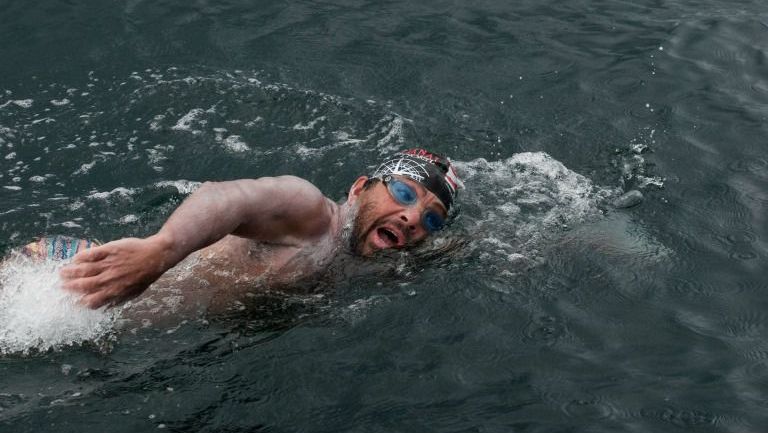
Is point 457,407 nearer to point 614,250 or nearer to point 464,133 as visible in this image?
point 614,250

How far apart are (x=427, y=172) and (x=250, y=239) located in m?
1.36

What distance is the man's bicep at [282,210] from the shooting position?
5781 millimetres

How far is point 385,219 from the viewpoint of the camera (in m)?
6.86

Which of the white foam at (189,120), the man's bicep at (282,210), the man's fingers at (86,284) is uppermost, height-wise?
the man's fingers at (86,284)

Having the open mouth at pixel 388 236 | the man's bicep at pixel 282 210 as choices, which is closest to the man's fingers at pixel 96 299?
the man's bicep at pixel 282 210

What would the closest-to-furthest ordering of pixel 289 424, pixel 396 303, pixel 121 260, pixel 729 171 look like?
1. pixel 121 260
2. pixel 289 424
3. pixel 396 303
4. pixel 729 171

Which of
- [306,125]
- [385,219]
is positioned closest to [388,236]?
[385,219]

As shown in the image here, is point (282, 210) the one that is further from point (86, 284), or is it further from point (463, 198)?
point (463, 198)

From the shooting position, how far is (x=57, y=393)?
18.0ft

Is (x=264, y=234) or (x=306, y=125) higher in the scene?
(x=264, y=234)

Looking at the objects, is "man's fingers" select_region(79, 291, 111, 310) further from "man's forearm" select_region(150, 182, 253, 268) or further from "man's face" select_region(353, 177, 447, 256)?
"man's face" select_region(353, 177, 447, 256)

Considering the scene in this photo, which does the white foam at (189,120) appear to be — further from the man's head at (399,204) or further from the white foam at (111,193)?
the man's head at (399,204)

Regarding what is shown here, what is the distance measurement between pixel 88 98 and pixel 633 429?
18.6 ft

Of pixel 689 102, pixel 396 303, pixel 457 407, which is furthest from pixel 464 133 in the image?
pixel 457 407
